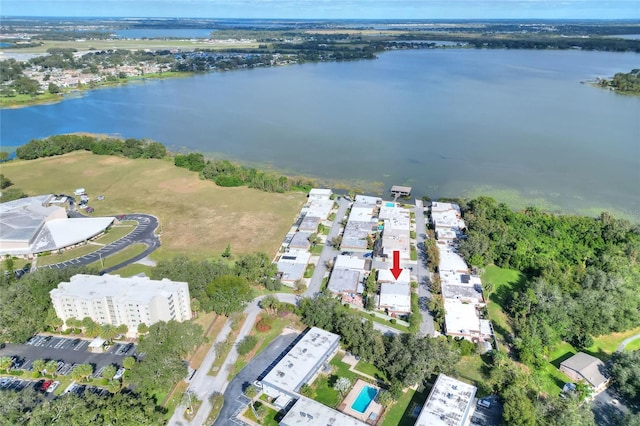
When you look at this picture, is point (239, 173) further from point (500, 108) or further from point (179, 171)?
point (500, 108)

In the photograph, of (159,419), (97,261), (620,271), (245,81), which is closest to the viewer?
(159,419)

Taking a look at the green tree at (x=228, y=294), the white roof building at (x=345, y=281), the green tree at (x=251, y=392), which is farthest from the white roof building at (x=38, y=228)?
the green tree at (x=251, y=392)

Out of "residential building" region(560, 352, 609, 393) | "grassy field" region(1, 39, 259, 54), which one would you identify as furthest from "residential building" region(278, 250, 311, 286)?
"grassy field" region(1, 39, 259, 54)

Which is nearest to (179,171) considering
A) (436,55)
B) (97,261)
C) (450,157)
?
(97,261)

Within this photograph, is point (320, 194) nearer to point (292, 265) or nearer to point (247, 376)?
point (292, 265)

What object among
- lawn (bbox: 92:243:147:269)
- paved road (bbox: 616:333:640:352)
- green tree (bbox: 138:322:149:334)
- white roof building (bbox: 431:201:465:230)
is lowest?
paved road (bbox: 616:333:640:352)

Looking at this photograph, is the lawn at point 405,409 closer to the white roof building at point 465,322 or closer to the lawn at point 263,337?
the white roof building at point 465,322

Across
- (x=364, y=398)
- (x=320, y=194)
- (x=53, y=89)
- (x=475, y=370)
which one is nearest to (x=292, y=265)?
(x=364, y=398)

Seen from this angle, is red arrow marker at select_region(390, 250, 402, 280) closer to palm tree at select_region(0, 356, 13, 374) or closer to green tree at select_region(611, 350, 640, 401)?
green tree at select_region(611, 350, 640, 401)
